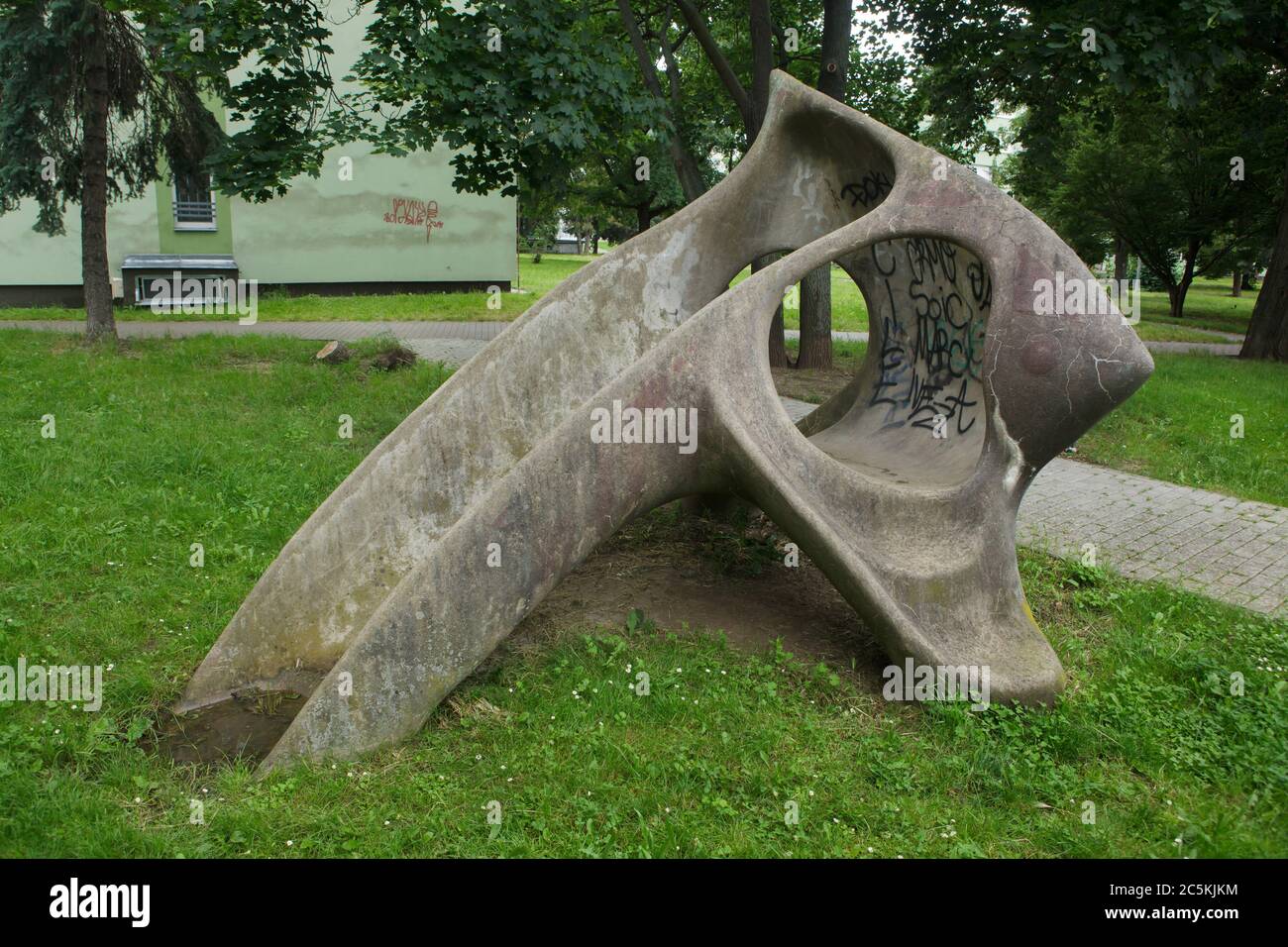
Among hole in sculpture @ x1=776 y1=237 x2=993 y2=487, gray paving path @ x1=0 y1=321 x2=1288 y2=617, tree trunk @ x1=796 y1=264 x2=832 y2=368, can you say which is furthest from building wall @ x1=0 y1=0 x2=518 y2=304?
hole in sculpture @ x1=776 y1=237 x2=993 y2=487

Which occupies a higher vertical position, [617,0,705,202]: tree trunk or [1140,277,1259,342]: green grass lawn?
[617,0,705,202]: tree trunk

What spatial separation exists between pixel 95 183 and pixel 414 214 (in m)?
10.7

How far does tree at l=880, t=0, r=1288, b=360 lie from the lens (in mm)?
7910

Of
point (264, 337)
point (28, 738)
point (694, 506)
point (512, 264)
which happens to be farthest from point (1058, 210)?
point (28, 738)

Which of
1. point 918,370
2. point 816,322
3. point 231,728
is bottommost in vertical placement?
point 231,728

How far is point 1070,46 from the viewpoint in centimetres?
801

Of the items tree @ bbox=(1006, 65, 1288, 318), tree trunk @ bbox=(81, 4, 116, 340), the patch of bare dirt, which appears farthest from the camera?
tree @ bbox=(1006, 65, 1288, 318)

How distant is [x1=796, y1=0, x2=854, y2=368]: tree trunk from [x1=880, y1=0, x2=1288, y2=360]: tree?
109 cm

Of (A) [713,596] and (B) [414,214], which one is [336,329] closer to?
(B) [414,214]

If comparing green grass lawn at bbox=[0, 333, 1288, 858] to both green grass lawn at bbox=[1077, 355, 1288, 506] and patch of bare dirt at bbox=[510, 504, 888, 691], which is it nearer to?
patch of bare dirt at bbox=[510, 504, 888, 691]

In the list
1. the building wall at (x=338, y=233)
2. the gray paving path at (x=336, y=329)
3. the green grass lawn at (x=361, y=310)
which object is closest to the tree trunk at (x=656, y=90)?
the gray paving path at (x=336, y=329)

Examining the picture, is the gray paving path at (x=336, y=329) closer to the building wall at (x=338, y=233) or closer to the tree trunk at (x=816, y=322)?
the tree trunk at (x=816, y=322)

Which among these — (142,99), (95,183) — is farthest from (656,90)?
(142,99)

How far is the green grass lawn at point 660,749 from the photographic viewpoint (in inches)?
138
